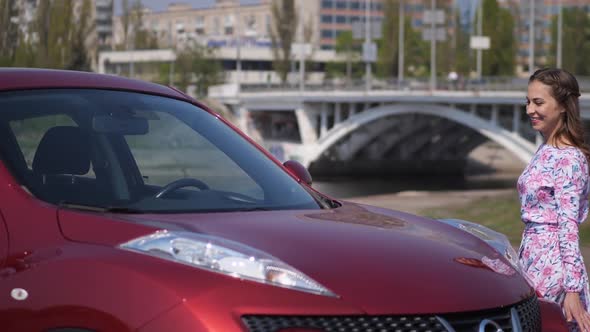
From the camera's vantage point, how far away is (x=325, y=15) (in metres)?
147

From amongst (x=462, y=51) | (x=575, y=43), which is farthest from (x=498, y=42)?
(x=575, y=43)

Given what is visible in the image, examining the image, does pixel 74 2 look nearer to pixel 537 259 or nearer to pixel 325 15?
pixel 537 259

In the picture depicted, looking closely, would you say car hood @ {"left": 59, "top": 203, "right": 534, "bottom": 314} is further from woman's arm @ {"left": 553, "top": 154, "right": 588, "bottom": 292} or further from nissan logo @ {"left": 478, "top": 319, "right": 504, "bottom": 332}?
woman's arm @ {"left": 553, "top": 154, "right": 588, "bottom": 292}

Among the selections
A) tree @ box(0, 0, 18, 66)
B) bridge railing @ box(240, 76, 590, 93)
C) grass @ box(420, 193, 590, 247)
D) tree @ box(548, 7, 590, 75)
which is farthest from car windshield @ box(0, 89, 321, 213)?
tree @ box(548, 7, 590, 75)

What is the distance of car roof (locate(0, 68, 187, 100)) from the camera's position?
4477 millimetres

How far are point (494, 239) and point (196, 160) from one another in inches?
53.8

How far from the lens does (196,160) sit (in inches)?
214

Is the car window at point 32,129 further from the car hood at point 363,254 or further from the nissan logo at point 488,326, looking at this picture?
the nissan logo at point 488,326

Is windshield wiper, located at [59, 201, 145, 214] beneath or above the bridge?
A: above

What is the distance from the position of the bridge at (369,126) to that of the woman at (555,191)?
5575cm

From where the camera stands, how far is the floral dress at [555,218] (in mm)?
4867

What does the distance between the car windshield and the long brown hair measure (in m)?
1.10

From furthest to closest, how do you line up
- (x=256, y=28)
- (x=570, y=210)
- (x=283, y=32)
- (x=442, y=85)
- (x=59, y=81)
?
(x=256, y=28)
(x=283, y=32)
(x=442, y=85)
(x=570, y=210)
(x=59, y=81)

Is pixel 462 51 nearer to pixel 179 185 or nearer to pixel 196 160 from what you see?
pixel 196 160
